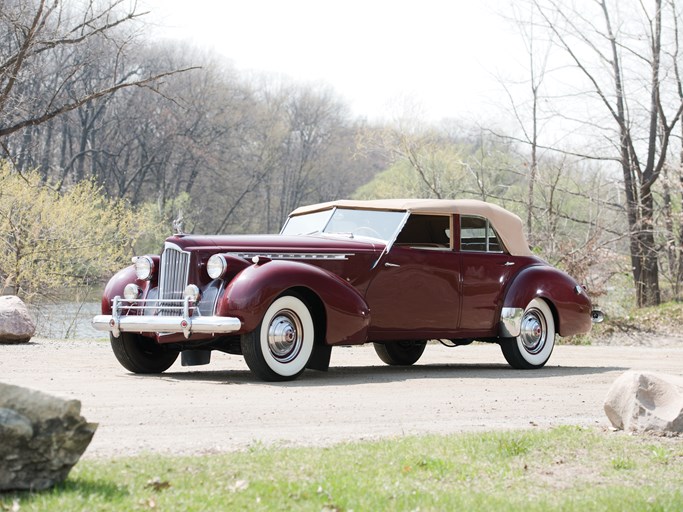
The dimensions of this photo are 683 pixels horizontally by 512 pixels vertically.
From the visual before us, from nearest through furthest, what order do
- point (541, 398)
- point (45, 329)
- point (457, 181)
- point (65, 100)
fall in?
point (541, 398)
point (45, 329)
point (457, 181)
point (65, 100)

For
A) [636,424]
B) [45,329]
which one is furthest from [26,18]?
[636,424]

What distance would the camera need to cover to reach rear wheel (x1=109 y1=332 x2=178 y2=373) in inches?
416

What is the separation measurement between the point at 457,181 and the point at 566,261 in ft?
60.2

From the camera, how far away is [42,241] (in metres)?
24.8

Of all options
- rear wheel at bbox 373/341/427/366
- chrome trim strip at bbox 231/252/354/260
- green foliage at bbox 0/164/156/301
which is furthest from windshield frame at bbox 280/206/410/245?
green foliage at bbox 0/164/156/301

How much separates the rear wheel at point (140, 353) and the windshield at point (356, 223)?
2.18 meters

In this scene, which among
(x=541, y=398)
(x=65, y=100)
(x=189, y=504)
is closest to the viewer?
(x=189, y=504)

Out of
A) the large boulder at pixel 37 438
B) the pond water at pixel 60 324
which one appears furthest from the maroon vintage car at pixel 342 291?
the pond water at pixel 60 324

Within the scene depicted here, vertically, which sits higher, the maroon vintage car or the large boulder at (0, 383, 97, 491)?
the maroon vintage car

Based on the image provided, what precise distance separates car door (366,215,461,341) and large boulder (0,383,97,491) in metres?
6.21

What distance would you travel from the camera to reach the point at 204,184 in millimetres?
61375

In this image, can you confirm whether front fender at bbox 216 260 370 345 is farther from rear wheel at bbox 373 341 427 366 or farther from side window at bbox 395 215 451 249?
rear wheel at bbox 373 341 427 366

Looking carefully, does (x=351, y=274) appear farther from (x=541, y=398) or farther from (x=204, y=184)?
(x=204, y=184)

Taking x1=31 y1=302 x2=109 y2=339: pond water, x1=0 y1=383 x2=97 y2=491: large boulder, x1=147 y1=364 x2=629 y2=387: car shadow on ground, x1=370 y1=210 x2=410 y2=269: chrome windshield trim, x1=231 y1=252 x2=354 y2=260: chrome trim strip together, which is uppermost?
x1=370 y1=210 x2=410 y2=269: chrome windshield trim
